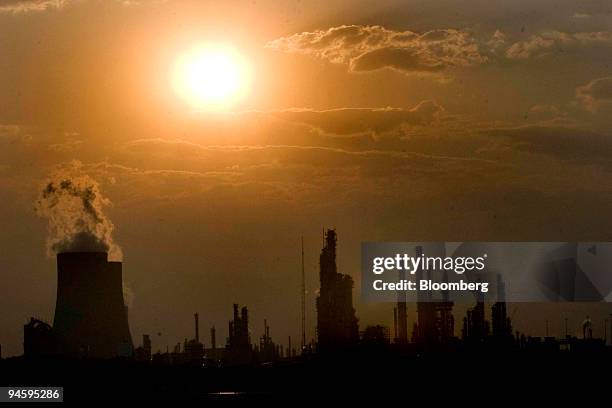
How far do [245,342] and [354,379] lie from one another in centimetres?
5268

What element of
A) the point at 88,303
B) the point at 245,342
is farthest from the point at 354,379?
the point at 245,342

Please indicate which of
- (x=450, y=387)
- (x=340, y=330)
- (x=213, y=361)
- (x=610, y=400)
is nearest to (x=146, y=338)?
(x=213, y=361)

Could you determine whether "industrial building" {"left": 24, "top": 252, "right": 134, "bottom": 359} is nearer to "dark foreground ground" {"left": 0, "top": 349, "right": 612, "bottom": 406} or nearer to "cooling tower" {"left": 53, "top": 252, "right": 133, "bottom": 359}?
"cooling tower" {"left": 53, "top": 252, "right": 133, "bottom": 359}

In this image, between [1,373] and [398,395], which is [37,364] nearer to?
[1,373]

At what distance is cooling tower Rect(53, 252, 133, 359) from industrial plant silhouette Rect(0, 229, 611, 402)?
0.06 meters

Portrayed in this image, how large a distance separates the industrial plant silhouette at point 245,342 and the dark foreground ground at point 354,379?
0.27m

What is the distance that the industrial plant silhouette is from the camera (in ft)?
217

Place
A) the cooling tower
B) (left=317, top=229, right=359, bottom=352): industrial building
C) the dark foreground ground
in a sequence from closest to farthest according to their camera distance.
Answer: the dark foreground ground, the cooling tower, (left=317, top=229, right=359, bottom=352): industrial building

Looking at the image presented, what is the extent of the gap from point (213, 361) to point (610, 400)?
76264 millimetres

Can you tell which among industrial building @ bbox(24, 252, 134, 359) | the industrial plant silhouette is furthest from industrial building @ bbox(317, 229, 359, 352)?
industrial building @ bbox(24, 252, 134, 359)

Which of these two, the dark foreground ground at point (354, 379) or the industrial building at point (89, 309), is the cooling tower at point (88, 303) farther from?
the dark foreground ground at point (354, 379)

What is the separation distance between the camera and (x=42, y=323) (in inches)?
3669

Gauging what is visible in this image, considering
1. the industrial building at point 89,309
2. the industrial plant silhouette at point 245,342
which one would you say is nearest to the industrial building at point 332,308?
the industrial plant silhouette at point 245,342

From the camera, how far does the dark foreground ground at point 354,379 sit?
5078 centimetres
